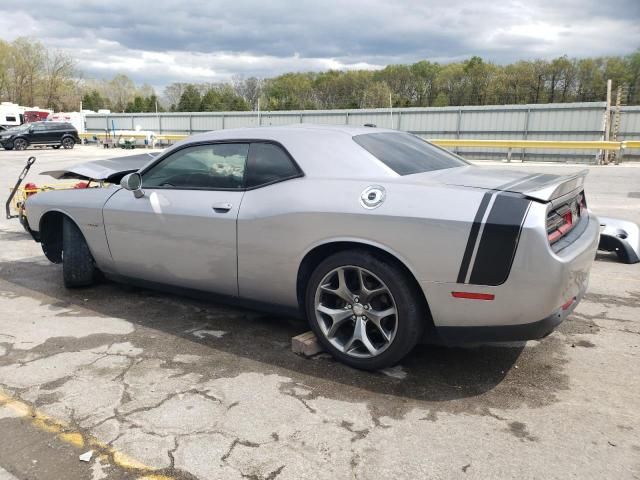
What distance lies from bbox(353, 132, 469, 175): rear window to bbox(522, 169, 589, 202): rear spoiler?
78 cm

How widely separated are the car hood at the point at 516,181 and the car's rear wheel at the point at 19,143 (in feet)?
110

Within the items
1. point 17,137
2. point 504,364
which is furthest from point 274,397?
point 17,137

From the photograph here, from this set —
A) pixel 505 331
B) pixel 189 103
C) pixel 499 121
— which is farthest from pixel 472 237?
pixel 189 103

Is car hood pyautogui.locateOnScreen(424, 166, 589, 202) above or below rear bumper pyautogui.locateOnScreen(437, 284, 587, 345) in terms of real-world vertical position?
above

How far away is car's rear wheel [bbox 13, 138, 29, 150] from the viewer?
31.0 m

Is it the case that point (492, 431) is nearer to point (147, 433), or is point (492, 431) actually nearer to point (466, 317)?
point (466, 317)

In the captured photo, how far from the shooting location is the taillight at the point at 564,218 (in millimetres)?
A: 2920

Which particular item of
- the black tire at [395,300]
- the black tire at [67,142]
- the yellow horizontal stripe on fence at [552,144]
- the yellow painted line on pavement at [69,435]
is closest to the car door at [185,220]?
the black tire at [395,300]

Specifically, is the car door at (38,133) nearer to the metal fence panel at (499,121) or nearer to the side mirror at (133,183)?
the metal fence panel at (499,121)

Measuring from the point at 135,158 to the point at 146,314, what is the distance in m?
2.59

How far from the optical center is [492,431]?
264 cm

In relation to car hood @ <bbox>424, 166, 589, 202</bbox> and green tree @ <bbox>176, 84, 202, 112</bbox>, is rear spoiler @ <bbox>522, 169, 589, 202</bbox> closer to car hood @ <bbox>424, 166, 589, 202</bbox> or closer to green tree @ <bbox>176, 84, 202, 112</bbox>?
car hood @ <bbox>424, 166, 589, 202</bbox>

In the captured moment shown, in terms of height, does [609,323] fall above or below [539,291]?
below

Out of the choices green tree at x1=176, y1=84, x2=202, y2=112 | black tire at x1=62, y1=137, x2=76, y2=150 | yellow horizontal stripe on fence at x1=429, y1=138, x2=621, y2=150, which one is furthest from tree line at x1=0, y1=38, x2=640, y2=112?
black tire at x1=62, y1=137, x2=76, y2=150
